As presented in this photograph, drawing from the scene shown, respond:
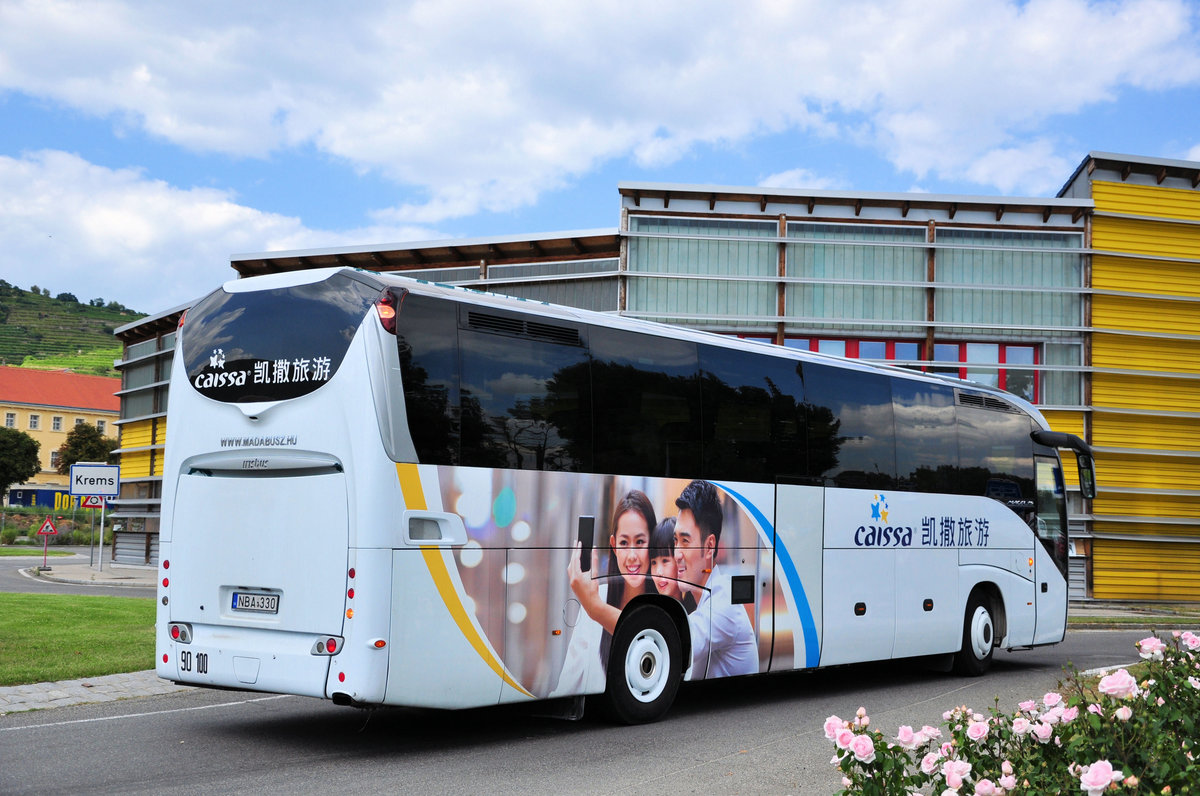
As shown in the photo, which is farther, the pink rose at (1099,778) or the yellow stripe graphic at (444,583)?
the yellow stripe graphic at (444,583)

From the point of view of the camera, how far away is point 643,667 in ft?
33.4

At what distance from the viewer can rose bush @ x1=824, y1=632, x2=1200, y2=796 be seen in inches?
172

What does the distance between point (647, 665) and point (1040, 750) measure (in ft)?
18.7

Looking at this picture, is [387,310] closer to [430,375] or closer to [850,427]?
[430,375]

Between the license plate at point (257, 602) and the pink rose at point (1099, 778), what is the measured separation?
5987 mm

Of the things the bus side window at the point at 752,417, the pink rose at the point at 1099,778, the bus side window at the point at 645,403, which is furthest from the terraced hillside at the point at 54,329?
the pink rose at the point at 1099,778

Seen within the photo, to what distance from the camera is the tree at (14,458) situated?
83438 millimetres

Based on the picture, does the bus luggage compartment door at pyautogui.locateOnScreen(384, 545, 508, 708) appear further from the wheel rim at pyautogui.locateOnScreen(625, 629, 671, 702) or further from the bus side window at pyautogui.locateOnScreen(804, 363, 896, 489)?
the bus side window at pyautogui.locateOnScreen(804, 363, 896, 489)

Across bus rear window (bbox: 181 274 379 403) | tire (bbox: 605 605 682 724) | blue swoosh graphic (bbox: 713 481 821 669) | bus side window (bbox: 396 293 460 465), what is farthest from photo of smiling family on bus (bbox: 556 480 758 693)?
bus rear window (bbox: 181 274 379 403)

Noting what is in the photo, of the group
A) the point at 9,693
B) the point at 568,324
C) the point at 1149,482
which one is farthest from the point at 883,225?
the point at 9,693

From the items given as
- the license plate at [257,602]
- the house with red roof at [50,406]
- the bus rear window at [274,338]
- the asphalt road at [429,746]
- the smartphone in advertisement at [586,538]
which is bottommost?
the asphalt road at [429,746]

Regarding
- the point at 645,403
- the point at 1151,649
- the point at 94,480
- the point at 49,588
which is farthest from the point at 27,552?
the point at 1151,649

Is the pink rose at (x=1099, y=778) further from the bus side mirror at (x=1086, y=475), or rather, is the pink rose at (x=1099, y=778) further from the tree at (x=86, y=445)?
the tree at (x=86, y=445)

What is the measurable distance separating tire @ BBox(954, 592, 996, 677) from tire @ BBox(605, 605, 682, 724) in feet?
18.6
